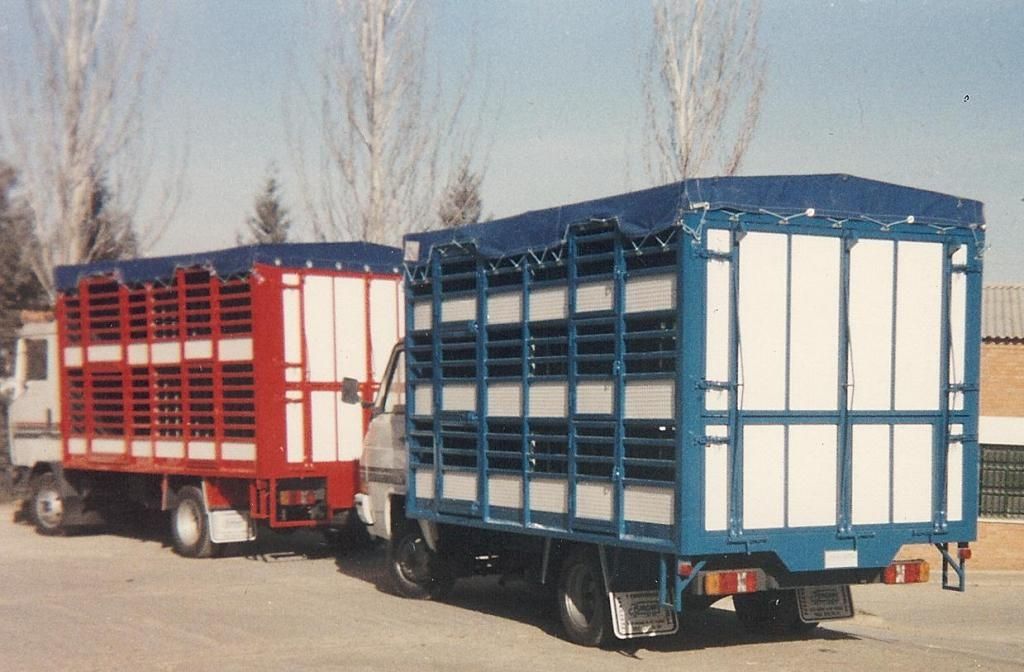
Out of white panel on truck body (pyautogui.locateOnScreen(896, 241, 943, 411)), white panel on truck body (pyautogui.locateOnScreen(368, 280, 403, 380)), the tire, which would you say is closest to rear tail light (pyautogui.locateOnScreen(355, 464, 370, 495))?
white panel on truck body (pyautogui.locateOnScreen(368, 280, 403, 380))

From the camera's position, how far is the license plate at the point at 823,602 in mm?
10172

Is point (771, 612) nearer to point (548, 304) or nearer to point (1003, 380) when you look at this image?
point (548, 304)

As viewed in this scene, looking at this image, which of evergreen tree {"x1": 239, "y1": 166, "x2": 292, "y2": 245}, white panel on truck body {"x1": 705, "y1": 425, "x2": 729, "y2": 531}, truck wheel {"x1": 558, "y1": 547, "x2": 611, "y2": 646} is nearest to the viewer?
white panel on truck body {"x1": 705, "y1": 425, "x2": 729, "y2": 531}

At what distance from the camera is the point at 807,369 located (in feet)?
30.5

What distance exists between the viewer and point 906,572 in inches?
386

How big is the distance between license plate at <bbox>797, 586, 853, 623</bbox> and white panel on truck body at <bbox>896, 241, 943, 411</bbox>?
1.58 m

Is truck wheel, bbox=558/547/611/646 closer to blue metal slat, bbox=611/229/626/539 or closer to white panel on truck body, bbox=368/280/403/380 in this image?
blue metal slat, bbox=611/229/626/539

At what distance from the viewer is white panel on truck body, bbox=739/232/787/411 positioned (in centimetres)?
905

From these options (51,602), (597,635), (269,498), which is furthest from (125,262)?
(597,635)

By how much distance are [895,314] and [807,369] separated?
85 cm

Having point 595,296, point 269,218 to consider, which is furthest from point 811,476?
point 269,218

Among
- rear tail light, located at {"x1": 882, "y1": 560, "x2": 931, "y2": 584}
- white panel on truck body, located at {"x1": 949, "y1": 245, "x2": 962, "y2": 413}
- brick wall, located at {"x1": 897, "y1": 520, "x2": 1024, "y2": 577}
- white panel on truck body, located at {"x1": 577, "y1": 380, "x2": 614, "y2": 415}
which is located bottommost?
brick wall, located at {"x1": 897, "y1": 520, "x2": 1024, "y2": 577}

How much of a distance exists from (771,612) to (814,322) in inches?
113

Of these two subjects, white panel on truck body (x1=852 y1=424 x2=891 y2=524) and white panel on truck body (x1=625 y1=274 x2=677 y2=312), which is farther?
white panel on truck body (x1=852 y1=424 x2=891 y2=524)
